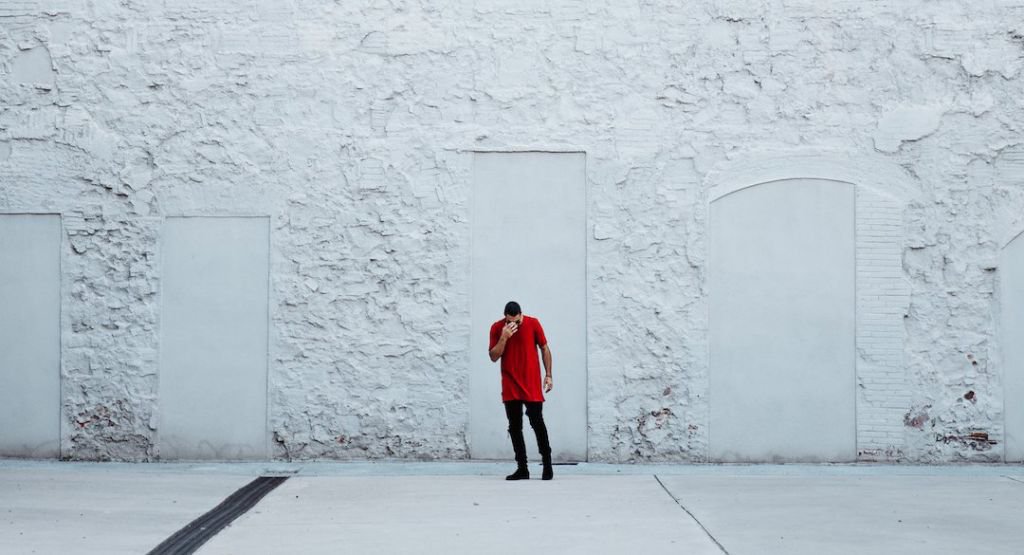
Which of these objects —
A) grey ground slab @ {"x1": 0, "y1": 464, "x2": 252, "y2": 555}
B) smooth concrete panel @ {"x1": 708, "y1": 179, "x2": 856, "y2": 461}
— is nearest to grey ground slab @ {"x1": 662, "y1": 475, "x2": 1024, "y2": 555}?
smooth concrete panel @ {"x1": 708, "y1": 179, "x2": 856, "y2": 461}

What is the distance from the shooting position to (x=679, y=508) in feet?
30.1

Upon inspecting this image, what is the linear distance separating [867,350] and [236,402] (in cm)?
605

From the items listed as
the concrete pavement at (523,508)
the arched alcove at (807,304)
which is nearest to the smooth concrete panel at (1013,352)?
the concrete pavement at (523,508)

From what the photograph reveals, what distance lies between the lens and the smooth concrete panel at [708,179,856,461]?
40.7 ft

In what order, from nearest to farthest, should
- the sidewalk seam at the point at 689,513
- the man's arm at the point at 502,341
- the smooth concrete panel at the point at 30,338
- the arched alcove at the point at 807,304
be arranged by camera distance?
the sidewalk seam at the point at 689,513 < the man's arm at the point at 502,341 < the arched alcove at the point at 807,304 < the smooth concrete panel at the point at 30,338

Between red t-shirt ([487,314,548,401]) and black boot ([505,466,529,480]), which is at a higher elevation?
red t-shirt ([487,314,548,401])

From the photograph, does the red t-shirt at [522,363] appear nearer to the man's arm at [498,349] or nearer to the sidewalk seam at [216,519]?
the man's arm at [498,349]

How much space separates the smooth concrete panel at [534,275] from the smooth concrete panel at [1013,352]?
4.01 meters

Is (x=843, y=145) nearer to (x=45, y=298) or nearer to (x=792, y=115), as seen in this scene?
(x=792, y=115)

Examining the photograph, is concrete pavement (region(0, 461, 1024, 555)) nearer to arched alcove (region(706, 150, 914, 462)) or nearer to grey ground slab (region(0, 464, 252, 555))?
grey ground slab (region(0, 464, 252, 555))

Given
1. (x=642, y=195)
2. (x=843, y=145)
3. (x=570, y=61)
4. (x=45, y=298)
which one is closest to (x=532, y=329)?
(x=642, y=195)

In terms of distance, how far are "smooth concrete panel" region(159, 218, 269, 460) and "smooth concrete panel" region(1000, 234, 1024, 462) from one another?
707 cm

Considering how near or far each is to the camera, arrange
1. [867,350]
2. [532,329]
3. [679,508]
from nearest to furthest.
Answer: [679,508]
[532,329]
[867,350]

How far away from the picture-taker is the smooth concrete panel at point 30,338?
12.5m
